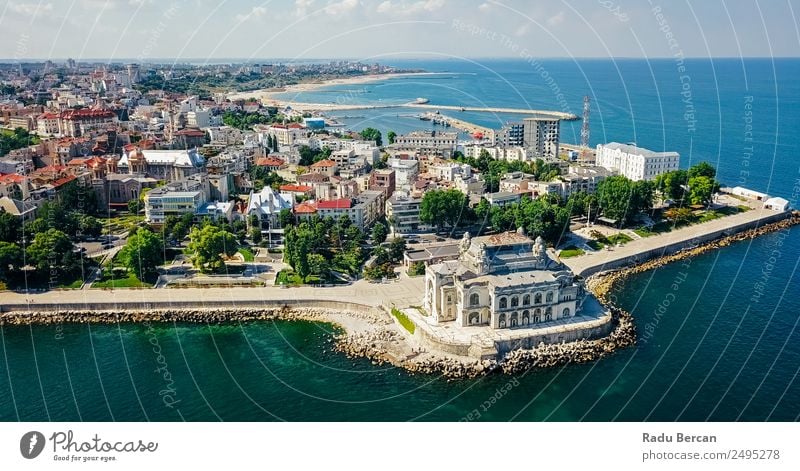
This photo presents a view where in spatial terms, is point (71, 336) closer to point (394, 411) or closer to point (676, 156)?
point (394, 411)

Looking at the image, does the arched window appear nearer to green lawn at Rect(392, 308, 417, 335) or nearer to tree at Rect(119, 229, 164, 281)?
green lawn at Rect(392, 308, 417, 335)

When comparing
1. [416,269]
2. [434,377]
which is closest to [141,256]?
[416,269]

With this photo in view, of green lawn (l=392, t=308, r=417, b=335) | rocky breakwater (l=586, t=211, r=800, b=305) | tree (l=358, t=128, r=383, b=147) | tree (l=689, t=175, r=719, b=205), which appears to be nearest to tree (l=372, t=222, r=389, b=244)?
green lawn (l=392, t=308, r=417, b=335)

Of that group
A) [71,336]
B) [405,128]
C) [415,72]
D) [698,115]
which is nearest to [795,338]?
[71,336]

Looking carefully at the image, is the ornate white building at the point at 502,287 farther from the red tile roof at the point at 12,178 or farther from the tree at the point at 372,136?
the tree at the point at 372,136

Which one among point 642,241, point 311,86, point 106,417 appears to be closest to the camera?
point 106,417

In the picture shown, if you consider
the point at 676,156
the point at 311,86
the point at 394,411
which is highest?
the point at 311,86

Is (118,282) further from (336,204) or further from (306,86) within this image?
(306,86)

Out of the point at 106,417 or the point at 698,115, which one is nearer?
the point at 106,417
